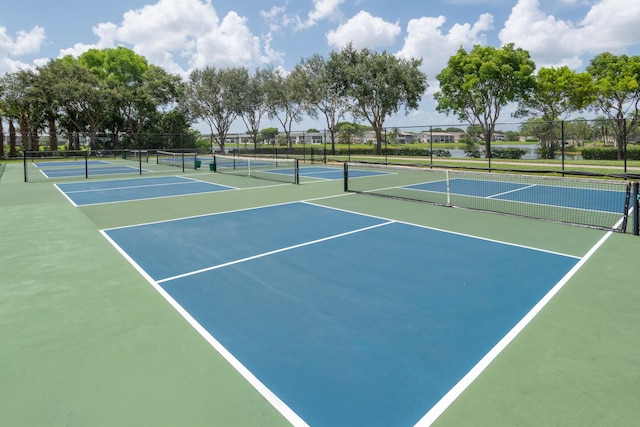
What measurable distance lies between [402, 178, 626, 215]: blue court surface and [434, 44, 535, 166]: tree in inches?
810

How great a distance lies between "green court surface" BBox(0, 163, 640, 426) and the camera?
116 inches

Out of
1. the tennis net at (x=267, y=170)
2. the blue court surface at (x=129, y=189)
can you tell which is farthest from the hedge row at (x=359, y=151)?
the blue court surface at (x=129, y=189)

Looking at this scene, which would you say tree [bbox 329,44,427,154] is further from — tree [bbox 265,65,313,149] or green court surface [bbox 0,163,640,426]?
green court surface [bbox 0,163,640,426]

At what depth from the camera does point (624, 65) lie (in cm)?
3238

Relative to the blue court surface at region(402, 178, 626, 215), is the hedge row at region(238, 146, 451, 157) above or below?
above

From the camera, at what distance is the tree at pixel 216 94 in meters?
51.7

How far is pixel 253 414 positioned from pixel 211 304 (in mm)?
2206

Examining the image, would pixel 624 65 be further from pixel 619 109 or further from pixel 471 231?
pixel 471 231

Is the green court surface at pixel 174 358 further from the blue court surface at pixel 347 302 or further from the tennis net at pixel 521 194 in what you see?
the tennis net at pixel 521 194

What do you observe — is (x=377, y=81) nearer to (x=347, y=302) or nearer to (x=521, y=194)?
(x=521, y=194)

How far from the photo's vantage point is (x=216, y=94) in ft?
173

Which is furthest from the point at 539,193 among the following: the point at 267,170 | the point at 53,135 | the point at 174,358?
the point at 53,135

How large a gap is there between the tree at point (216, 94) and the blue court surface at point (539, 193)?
39.8 m

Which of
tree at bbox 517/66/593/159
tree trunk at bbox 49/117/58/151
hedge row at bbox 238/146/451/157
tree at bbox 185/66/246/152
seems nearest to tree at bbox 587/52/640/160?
tree at bbox 517/66/593/159
